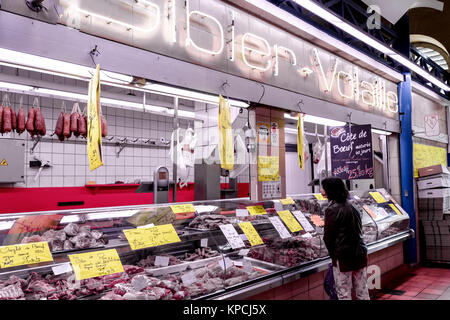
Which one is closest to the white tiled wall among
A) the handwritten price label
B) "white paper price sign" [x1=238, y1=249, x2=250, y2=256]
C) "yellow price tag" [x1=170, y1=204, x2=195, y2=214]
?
"yellow price tag" [x1=170, y1=204, x2=195, y2=214]

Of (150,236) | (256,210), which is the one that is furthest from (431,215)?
(150,236)

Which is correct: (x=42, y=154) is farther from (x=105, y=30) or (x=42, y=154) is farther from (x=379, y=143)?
(x=379, y=143)

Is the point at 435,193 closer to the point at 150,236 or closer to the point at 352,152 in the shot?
the point at 352,152

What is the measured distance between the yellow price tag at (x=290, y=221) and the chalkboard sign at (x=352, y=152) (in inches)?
86.1

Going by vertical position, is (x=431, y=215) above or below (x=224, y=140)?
below

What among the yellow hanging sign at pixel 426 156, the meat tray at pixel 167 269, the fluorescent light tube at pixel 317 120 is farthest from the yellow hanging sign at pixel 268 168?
the yellow hanging sign at pixel 426 156

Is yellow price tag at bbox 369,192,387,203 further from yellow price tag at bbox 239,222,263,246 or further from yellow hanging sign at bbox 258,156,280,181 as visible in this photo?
yellow price tag at bbox 239,222,263,246

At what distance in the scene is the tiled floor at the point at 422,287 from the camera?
5.20 meters

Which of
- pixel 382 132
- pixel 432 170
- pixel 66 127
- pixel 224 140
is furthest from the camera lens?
pixel 432 170

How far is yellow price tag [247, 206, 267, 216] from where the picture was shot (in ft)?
12.1

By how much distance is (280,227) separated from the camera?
12.1 ft

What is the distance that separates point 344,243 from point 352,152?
2.83 metres
